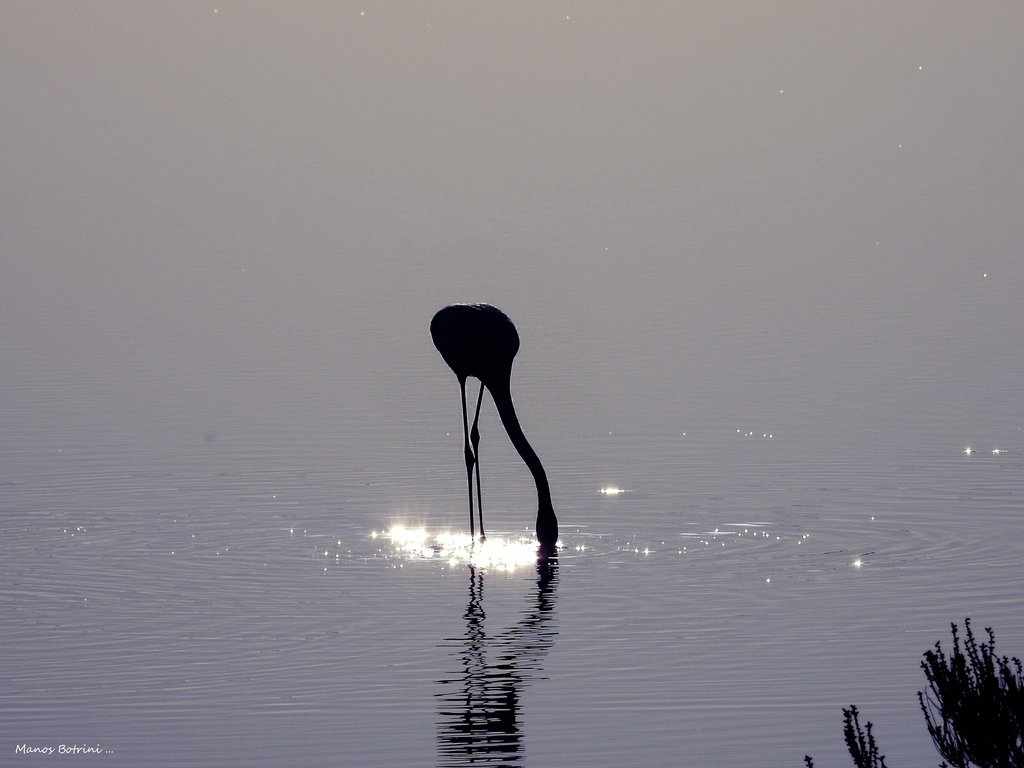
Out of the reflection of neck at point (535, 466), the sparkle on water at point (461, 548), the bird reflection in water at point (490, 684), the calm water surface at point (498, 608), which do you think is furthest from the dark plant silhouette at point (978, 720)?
the reflection of neck at point (535, 466)

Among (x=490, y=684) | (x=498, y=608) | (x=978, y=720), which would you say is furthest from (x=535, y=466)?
(x=978, y=720)

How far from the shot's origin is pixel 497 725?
16.6 meters

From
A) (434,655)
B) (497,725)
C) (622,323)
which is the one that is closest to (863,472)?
(434,655)

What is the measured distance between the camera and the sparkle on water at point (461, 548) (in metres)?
23.0

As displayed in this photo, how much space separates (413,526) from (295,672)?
6.99 metres

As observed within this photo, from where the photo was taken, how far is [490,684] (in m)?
17.8

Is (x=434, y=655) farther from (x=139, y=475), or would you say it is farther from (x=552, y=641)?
(x=139, y=475)

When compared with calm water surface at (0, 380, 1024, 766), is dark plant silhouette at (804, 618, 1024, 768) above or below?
below

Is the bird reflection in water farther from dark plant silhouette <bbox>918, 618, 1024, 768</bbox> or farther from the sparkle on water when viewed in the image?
dark plant silhouette <bbox>918, 618, 1024, 768</bbox>

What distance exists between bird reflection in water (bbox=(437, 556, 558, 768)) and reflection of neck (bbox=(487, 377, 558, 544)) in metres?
1.94

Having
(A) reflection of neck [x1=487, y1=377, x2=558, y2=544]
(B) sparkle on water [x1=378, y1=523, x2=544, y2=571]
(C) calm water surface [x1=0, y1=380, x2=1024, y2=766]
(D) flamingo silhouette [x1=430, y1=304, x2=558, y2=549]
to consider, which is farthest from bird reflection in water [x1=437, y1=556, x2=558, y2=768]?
(D) flamingo silhouette [x1=430, y1=304, x2=558, y2=549]

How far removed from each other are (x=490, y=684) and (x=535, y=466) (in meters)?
6.57

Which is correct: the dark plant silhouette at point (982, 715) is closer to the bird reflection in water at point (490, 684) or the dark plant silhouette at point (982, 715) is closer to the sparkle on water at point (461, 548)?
the bird reflection in water at point (490, 684)

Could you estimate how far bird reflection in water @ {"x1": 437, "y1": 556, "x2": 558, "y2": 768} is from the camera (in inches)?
631
